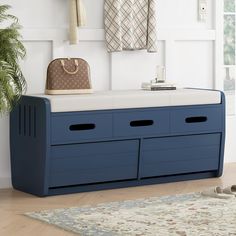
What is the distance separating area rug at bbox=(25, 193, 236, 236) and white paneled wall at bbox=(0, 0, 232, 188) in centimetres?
111

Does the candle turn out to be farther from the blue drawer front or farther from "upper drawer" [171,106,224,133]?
the blue drawer front

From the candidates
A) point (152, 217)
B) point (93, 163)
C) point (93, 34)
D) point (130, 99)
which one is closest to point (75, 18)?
point (93, 34)

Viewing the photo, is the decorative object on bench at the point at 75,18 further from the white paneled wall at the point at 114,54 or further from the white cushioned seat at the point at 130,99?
the white cushioned seat at the point at 130,99

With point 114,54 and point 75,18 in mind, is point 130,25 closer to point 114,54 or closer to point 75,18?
point 114,54

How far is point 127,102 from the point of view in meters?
5.24

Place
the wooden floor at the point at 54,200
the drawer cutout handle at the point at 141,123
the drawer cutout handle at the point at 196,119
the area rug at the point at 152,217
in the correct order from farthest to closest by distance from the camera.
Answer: the drawer cutout handle at the point at 196,119 < the drawer cutout handle at the point at 141,123 < the wooden floor at the point at 54,200 < the area rug at the point at 152,217

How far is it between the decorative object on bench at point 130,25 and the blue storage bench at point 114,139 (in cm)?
40

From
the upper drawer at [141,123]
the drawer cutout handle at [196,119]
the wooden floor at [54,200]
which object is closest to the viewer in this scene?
the wooden floor at [54,200]

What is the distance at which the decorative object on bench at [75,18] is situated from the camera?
17.9ft

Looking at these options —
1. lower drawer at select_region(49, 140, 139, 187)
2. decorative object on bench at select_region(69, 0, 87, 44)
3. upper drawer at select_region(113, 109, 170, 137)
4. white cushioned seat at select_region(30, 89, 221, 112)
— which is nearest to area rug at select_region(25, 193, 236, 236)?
lower drawer at select_region(49, 140, 139, 187)

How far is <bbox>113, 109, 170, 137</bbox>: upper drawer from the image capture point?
5227 mm

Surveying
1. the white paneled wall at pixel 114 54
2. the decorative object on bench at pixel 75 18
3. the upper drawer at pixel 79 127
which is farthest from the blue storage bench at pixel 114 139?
the decorative object on bench at pixel 75 18

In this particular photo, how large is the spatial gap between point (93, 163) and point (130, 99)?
1.57 ft

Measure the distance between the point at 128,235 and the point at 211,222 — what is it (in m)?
0.50
